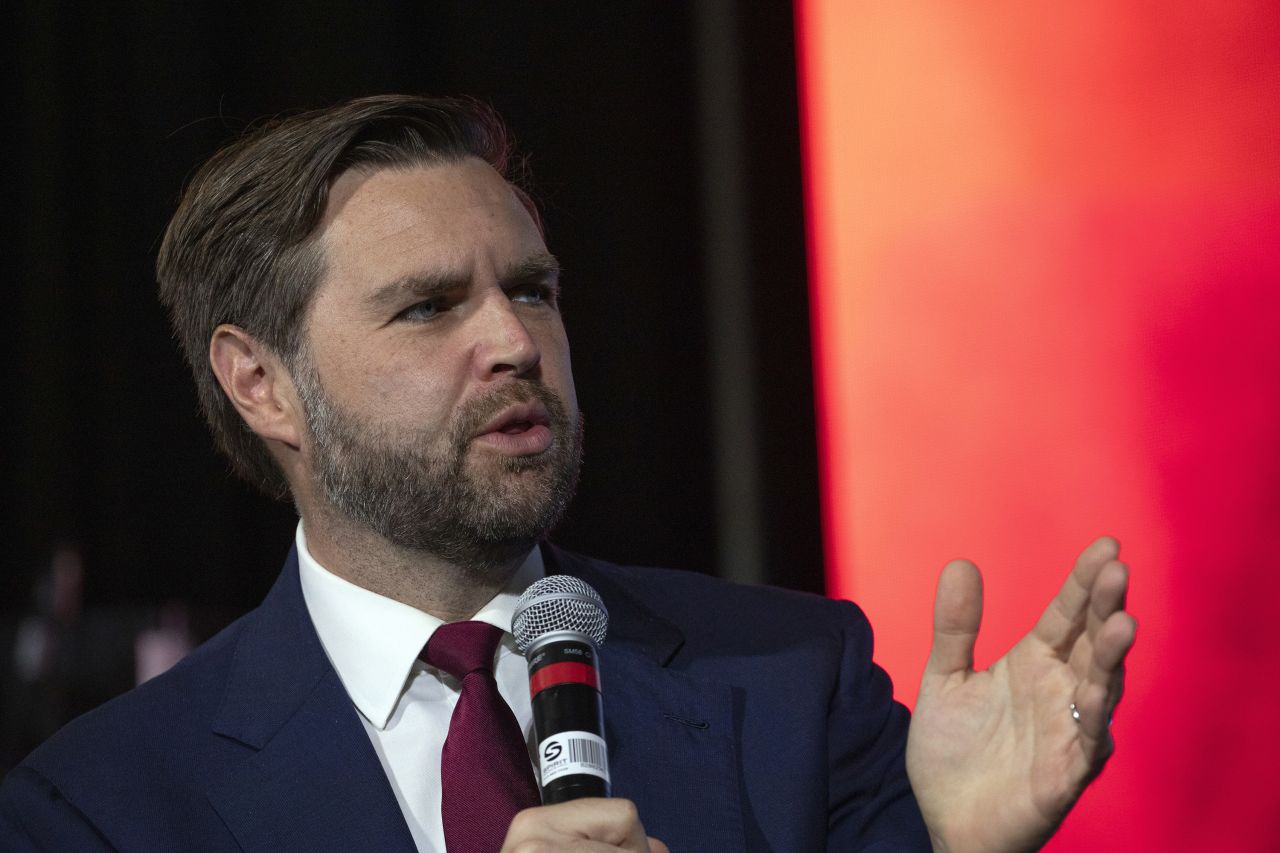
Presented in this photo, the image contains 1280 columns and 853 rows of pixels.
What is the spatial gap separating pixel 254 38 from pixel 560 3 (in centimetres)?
60

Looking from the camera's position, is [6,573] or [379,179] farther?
[6,573]

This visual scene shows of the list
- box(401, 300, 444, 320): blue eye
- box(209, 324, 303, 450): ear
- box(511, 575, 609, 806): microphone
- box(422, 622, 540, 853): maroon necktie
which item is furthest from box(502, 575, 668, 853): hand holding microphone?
box(209, 324, 303, 450): ear

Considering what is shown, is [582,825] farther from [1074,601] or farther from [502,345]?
[502,345]

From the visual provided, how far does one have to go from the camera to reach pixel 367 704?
1.59 m

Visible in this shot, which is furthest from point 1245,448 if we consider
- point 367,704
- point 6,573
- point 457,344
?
point 6,573

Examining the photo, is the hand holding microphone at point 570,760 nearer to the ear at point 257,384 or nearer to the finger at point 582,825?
the finger at point 582,825

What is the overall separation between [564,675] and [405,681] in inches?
20.5

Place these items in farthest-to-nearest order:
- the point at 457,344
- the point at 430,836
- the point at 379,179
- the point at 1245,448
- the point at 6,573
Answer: the point at 6,573 < the point at 1245,448 < the point at 379,179 < the point at 457,344 < the point at 430,836

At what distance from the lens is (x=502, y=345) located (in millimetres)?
1602

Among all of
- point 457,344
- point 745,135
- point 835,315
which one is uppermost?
point 745,135

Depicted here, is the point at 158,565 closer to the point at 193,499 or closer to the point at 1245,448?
the point at 193,499

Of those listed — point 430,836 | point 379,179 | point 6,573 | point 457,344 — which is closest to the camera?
point 430,836

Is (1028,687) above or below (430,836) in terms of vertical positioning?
above

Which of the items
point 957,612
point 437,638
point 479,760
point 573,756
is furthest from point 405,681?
point 957,612
